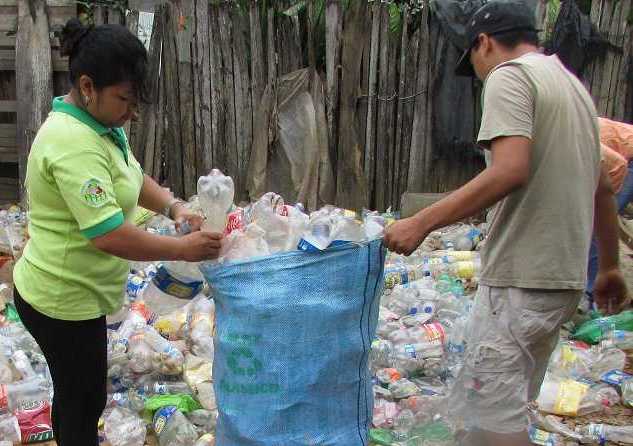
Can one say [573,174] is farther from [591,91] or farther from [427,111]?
[591,91]

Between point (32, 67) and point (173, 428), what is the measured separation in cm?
443

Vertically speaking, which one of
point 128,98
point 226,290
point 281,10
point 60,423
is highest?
point 281,10

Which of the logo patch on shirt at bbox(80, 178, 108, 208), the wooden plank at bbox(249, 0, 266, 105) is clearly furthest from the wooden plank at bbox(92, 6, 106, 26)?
the logo patch on shirt at bbox(80, 178, 108, 208)

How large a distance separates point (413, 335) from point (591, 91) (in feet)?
13.2

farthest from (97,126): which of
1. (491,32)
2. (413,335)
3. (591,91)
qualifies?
(591,91)

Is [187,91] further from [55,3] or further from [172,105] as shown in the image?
[55,3]

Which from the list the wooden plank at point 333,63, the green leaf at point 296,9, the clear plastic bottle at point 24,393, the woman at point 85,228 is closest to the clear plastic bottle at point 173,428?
the clear plastic bottle at point 24,393

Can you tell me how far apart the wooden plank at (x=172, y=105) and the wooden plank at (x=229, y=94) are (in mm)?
452

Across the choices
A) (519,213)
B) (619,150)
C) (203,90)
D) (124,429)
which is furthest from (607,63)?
(124,429)

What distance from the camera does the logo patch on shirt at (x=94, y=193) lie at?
188cm

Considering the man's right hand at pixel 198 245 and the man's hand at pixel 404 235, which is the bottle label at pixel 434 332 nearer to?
the man's hand at pixel 404 235

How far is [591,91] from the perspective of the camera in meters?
6.77

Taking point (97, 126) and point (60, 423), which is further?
point (60, 423)

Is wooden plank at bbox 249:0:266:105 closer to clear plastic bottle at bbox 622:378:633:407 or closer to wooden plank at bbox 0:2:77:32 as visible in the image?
wooden plank at bbox 0:2:77:32
